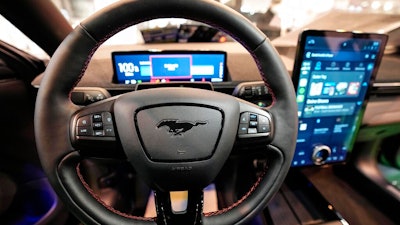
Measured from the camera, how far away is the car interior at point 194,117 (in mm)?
455

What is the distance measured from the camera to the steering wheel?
435 millimetres

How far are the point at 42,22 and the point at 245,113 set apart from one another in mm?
735

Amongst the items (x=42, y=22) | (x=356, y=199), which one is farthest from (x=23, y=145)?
(x=356, y=199)

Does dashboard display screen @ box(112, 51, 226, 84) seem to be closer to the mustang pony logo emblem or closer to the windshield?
the windshield

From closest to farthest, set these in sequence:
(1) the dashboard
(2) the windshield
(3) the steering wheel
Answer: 1. (3) the steering wheel
2. (1) the dashboard
3. (2) the windshield

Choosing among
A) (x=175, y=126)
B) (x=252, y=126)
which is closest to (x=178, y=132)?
(x=175, y=126)

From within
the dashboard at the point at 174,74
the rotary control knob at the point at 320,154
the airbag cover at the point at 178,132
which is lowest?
the rotary control knob at the point at 320,154

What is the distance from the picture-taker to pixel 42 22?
2.68 ft

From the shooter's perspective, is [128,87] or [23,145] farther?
[23,145]

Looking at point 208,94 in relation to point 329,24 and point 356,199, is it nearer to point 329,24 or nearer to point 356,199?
point 356,199

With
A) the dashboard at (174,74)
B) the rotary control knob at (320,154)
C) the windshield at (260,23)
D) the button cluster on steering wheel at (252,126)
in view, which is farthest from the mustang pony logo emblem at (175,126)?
the rotary control knob at (320,154)

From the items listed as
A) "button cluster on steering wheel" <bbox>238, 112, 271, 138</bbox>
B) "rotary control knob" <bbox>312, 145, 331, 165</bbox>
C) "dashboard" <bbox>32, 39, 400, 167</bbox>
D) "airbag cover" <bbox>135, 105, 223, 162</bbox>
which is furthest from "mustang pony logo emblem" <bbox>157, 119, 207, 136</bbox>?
"rotary control knob" <bbox>312, 145, 331, 165</bbox>

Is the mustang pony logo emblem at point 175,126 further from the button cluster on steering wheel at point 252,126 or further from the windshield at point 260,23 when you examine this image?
the windshield at point 260,23

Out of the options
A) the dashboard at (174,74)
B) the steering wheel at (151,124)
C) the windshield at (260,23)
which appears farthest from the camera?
the windshield at (260,23)
